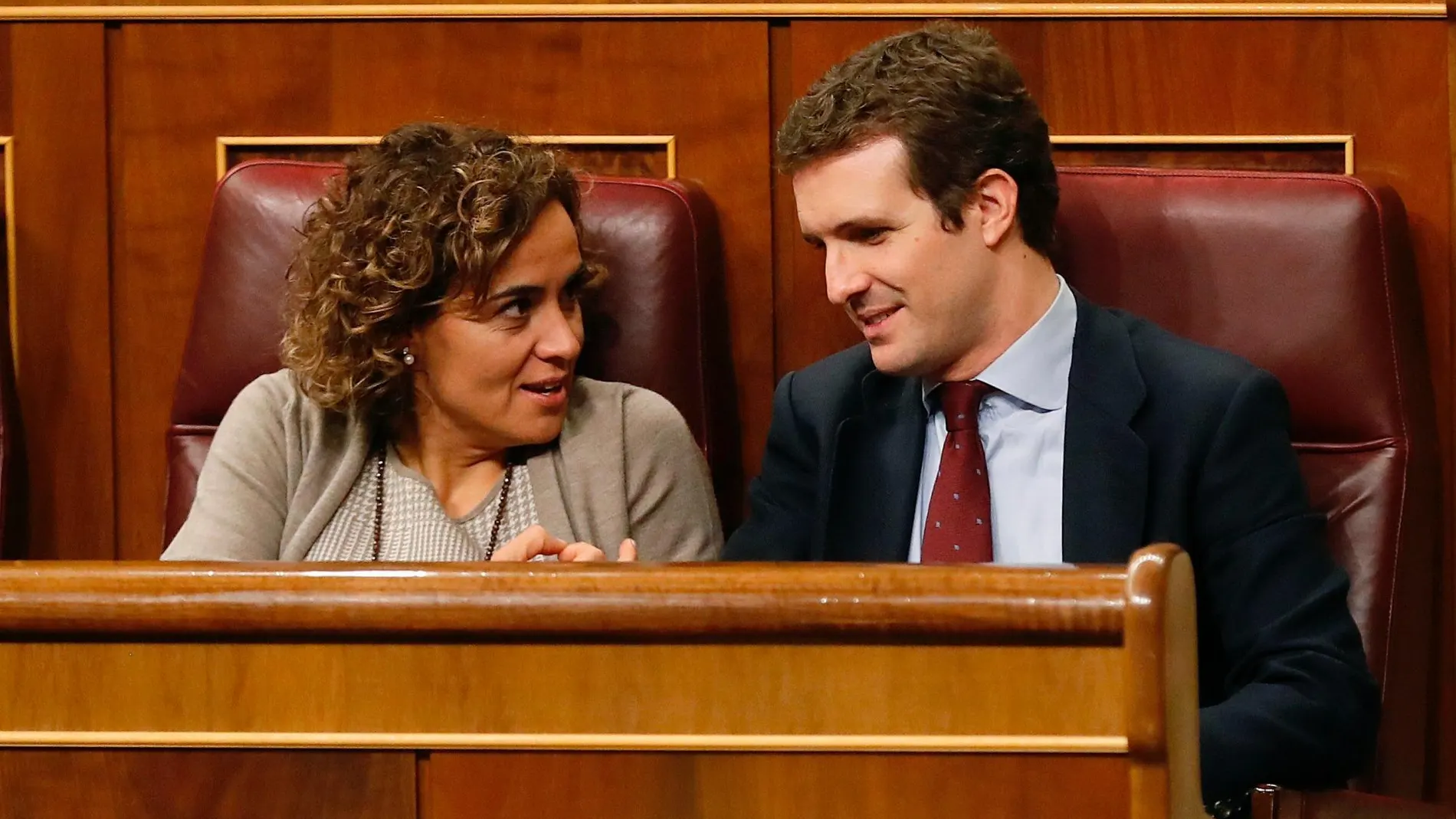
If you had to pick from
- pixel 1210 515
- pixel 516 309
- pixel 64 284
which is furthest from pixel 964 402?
pixel 64 284

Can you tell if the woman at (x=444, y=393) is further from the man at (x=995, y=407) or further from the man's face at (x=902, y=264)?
the man's face at (x=902, y=264)

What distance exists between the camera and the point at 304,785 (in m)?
0.79

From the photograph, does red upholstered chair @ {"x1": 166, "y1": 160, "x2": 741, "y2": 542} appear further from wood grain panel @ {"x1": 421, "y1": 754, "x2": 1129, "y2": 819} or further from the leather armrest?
wood grain panel @ {"x1": 421, "y1": 754, "x2": 1129, "y2": 819}

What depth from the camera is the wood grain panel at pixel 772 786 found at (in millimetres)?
756

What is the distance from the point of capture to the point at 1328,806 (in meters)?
1.17

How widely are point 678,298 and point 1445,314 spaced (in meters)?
0.84

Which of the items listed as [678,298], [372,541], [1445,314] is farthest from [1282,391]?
[372,541]

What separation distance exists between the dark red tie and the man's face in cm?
5

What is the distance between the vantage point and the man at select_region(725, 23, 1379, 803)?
138 cm

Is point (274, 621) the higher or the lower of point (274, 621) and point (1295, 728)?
the higher

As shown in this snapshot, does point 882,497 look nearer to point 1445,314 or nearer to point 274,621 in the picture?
point 1445,314

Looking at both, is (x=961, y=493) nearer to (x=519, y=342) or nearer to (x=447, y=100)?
(x=519, y=342)

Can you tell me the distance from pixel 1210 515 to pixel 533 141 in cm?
87

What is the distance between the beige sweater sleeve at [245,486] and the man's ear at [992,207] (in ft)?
2.42
